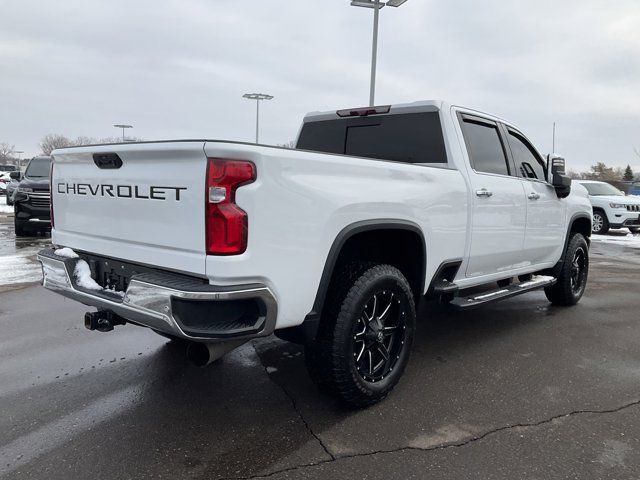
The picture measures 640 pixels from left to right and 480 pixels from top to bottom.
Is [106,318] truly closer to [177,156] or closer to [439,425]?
[177,156]

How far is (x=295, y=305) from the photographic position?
2.73m

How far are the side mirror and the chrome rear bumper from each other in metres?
3.76

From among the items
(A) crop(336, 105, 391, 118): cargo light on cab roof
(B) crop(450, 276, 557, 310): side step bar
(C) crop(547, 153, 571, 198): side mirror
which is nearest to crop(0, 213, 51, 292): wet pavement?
(A) crop(336, 105, 391, 118): cargo light on cab roof

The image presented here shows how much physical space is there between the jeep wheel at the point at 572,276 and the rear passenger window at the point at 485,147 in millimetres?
1802

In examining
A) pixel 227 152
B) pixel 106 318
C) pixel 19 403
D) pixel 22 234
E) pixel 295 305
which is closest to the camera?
pixel 227 152

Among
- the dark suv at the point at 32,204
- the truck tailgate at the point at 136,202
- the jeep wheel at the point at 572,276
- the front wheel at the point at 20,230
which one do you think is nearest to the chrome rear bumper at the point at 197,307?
the truck tailgate at the point at 136,202

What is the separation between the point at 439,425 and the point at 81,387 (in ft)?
7.85

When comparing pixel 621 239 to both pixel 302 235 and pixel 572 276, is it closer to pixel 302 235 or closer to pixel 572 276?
pixel 572 276

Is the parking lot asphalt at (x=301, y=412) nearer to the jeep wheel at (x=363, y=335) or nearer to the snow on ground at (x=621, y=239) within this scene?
the jeep wheel at (x=363, y=335)

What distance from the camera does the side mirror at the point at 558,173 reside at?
5.14 meters

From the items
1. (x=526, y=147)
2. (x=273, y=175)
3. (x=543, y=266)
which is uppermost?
(x=526, y=147)

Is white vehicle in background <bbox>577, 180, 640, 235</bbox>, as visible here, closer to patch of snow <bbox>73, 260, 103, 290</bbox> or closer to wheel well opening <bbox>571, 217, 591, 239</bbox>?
wheel well opening <bbox>571, 217, 591, 239</bbox>

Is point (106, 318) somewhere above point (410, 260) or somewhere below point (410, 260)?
below

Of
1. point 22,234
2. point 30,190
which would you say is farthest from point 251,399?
point 22,234
